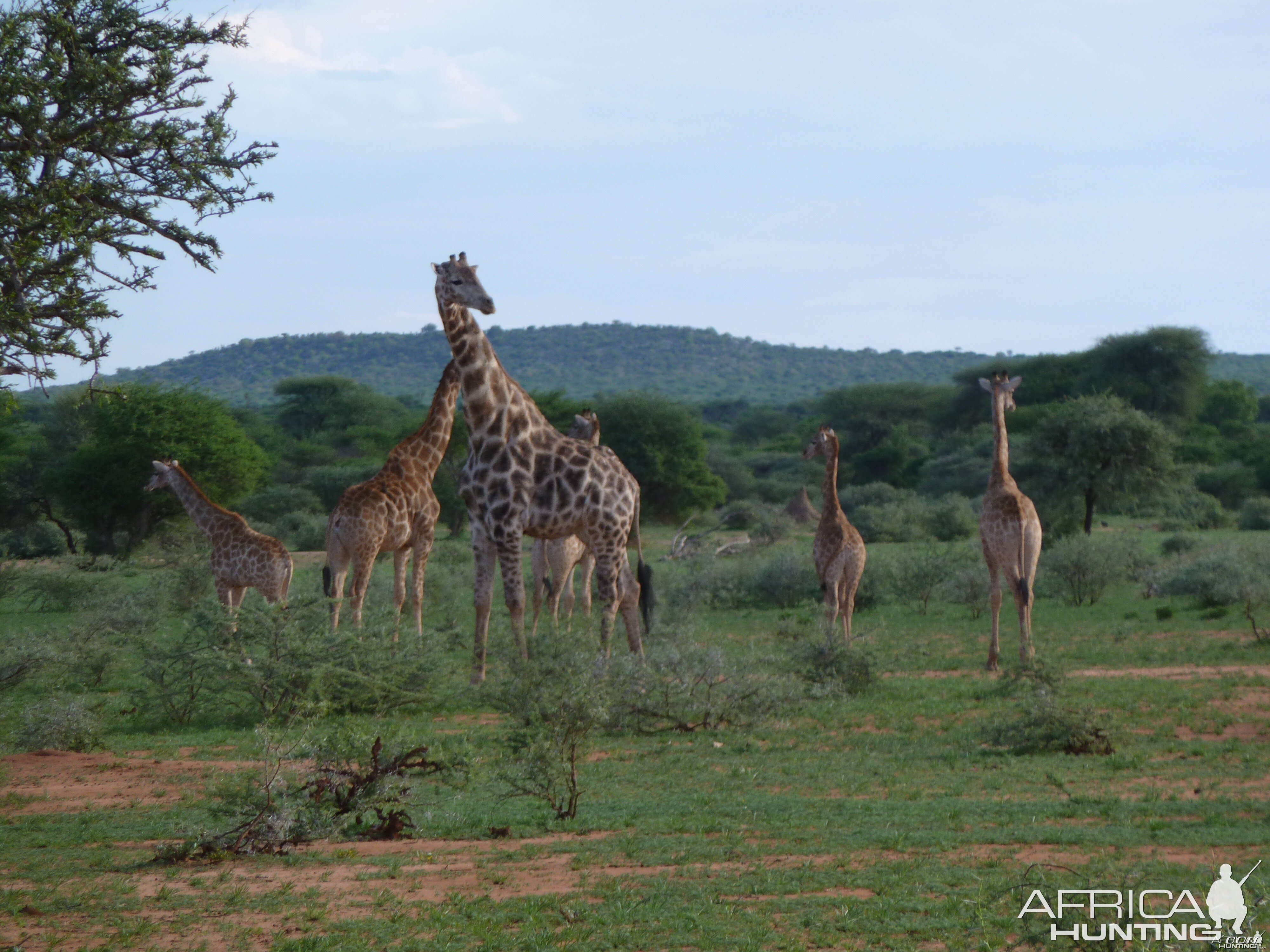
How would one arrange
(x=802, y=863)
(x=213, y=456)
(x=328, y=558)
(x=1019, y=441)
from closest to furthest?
(x=802, y=863) < (x=328, y=558) < (x=213, y=456) < (x=1019, y=441)

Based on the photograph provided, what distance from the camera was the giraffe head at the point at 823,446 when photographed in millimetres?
14469

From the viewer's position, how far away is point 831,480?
14641 millimetres

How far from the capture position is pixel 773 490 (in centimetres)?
4406

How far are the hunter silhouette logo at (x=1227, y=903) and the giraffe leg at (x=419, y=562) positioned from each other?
875 centimetres

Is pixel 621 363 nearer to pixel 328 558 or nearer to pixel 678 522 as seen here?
pixel 678 522

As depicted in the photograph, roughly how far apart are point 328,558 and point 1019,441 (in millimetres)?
23010

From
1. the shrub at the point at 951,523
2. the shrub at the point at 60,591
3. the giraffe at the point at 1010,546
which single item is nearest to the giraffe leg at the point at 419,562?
the giraffe at the point at 1010,546

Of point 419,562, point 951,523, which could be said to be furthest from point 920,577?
point 951,523

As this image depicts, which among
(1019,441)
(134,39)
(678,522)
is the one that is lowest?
(678,522)

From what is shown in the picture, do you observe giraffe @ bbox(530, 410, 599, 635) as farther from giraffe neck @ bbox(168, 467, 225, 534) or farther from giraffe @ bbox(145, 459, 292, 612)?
giraffe neck @ bbox(168, 467, 225, 534)

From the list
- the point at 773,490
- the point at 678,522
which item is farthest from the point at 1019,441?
the point at 773,490

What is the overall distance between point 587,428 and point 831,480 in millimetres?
3195

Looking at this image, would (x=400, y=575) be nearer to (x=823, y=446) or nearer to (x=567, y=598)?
(x=567, y=598)

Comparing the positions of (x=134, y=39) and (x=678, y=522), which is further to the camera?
(x=678, y=522)
